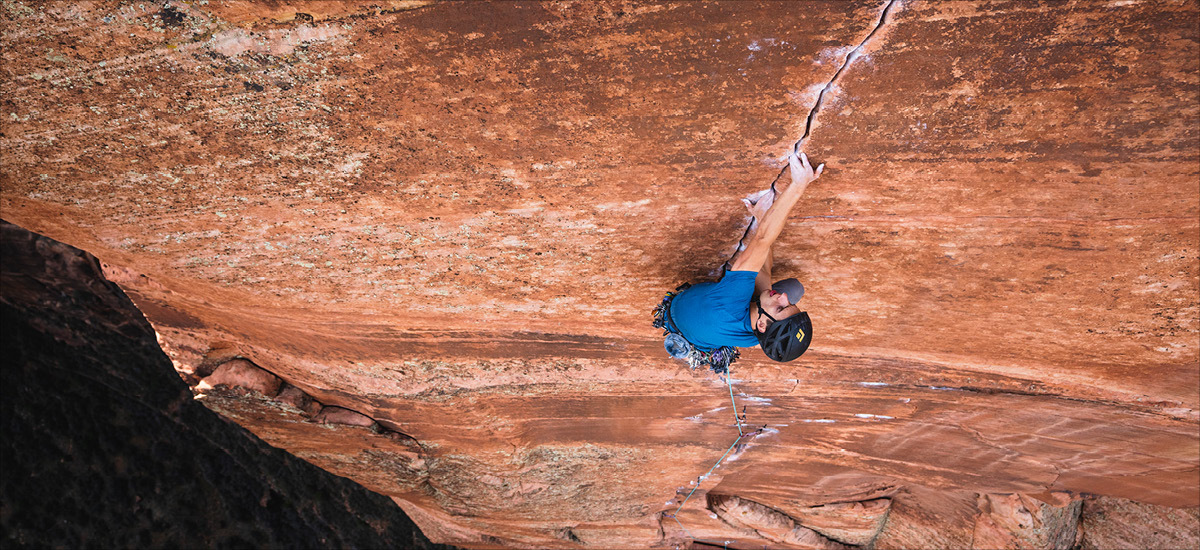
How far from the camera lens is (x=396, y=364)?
4430 millimetres

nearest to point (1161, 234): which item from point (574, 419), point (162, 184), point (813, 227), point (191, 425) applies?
point (813, 227)

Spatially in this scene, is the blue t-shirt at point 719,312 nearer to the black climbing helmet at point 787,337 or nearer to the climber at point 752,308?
the climber at point 752,308

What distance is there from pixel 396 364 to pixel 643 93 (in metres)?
2.77

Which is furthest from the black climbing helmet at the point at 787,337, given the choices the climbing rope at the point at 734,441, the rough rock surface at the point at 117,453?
the rough rock surface at the point at 117,453

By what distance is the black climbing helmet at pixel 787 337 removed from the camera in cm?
283

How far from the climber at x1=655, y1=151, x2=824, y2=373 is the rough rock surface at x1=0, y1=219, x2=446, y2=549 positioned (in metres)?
5.87

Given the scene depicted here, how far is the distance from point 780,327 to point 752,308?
21cm

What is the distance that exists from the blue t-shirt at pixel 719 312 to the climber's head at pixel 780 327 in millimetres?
84

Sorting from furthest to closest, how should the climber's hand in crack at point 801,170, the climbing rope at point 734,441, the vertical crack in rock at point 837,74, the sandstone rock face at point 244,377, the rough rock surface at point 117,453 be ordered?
1. the rough rock surface at point 117,453
2. the sandstone rock face at point 244,377
3. the climbing rope at point 734,441
4. the climber's hand in crack at point 801,170
5. the vertical crack in rock at point 837,74

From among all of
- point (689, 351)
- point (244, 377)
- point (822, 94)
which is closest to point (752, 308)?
point (689, 351)

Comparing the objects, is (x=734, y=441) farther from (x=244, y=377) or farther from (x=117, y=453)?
(x=117, y=453)

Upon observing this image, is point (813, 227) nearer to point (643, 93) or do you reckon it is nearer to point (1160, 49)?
point (643, 93)

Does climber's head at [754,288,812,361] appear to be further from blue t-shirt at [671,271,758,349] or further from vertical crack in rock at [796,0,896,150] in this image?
vertical crack in rock at [796,0,896,150]

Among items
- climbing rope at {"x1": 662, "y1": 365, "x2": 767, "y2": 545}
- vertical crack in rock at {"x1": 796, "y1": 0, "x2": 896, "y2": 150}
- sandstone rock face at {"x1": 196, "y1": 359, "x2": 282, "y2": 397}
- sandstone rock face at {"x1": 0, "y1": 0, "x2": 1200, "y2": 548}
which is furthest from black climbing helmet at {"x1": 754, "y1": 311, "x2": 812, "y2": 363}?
sandstone rock face at {"x1": 196, "y1": 359, "x2": 282, "y2": 397}
